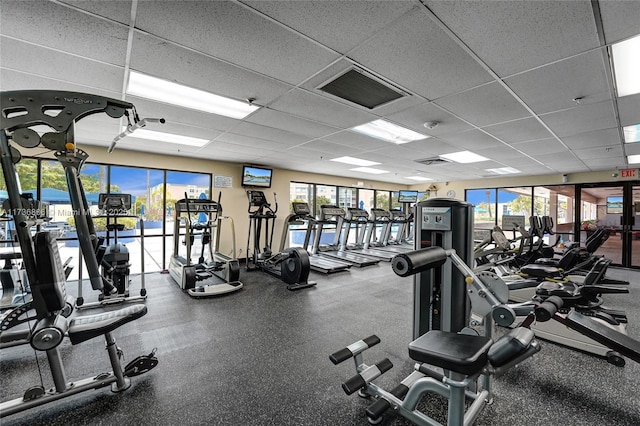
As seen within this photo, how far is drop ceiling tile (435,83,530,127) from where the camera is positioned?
2.79 meters

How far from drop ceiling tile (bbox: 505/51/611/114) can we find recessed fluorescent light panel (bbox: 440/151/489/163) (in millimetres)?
2410

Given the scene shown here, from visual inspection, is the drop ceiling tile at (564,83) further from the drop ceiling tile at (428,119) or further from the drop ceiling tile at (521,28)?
the drop ceiling tile at (428,119)

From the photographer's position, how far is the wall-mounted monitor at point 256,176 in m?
7.00

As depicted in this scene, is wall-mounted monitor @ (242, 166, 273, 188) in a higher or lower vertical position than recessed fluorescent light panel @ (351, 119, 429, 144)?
lower

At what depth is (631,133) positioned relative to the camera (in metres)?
3.97

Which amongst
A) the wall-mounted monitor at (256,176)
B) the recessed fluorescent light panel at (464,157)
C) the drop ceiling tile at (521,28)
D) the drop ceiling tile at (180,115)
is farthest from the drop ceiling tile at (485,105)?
the wall-mounted monitor at (256,176)

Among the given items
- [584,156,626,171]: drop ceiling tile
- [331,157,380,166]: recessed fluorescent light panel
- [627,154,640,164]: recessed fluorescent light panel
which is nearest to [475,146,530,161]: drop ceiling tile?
[584,156,626,171]: drop ceiling tile

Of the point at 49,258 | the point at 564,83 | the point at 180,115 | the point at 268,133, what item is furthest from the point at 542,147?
the point at 49,258

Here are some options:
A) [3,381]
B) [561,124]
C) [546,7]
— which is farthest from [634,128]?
[3,381]

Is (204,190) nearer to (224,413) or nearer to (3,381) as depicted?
(3,381)

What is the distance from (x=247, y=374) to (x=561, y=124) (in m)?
4.70

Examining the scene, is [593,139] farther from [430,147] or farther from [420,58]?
[420,58]

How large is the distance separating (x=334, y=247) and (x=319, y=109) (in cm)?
555

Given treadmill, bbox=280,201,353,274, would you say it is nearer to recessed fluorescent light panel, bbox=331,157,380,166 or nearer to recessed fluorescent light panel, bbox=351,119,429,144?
recessed fluorescent light panel, bbox=331,157,380,166
